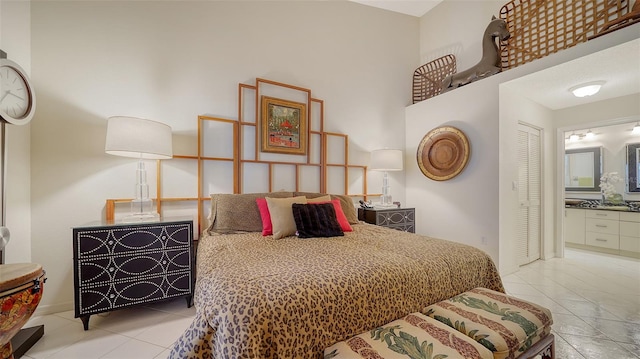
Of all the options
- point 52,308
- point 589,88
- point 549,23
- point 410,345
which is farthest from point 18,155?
point 589,88

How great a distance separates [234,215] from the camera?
223 cm

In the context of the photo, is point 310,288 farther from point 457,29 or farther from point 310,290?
point 457,29

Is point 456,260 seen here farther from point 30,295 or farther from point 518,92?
point 518,92

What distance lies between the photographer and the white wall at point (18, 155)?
5.86 ft

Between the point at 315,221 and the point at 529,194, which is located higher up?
the point at 529,194

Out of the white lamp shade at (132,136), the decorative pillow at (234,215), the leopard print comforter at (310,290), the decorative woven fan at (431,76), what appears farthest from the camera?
the decorative woven fan at (431,76)

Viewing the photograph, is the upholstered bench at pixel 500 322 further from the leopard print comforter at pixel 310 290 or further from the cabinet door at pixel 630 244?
the cabinet door at pixel 630 244

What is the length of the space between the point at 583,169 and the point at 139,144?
6995mm

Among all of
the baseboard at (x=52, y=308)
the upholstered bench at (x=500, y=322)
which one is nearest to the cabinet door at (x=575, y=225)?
the upholstered bench at (x=500, y=322)

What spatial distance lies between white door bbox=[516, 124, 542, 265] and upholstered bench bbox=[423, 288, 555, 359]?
248 cm

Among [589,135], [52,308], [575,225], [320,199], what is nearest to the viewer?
[52,308]

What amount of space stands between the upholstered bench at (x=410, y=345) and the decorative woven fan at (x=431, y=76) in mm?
3481

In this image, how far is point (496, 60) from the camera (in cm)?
298

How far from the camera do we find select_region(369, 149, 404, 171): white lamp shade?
322 cm
